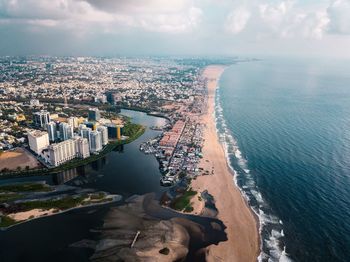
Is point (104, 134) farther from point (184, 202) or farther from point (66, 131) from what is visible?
point (184, 202)

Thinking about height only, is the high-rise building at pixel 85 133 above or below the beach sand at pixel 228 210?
above

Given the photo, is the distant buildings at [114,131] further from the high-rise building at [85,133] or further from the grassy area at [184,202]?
the grassy area at [184,202]

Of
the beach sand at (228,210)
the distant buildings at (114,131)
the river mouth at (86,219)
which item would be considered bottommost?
the river mouth at (86,219)

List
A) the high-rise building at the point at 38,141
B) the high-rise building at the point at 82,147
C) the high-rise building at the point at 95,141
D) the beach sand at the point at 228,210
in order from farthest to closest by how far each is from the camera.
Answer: the high-rise building at the point at 95,141 < the high-rise building at the point at 38,141 < the high-rise building at the point at 82,147 < the beach sand at the point at 228,210

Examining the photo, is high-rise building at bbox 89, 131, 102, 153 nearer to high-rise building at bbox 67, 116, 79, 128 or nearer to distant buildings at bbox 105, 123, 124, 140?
distant buildings at bbox 105, 123, 124, 140

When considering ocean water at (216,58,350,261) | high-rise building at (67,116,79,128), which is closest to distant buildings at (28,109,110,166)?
high-rise building at (67,116,79,128)

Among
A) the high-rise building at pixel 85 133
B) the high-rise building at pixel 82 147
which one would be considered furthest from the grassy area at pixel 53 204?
the high-rise building at pixel 85 133

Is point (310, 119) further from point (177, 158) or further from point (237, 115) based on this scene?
point (177, 158)
